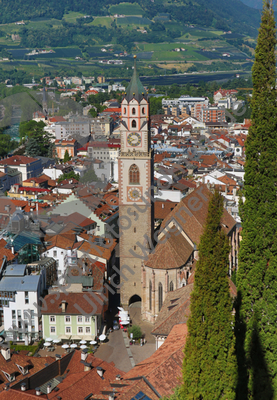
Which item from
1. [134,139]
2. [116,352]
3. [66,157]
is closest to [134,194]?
[134,139]

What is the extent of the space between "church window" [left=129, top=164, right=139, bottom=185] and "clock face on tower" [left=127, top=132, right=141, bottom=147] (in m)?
1.36

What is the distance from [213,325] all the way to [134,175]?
78.2 ft

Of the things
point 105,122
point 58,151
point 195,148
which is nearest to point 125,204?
point 195,148

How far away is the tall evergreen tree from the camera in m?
13.4

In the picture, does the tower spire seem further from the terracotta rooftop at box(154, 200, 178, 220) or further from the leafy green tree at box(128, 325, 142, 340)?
the terracotta rooftop at box(154, 200, 178, 220)

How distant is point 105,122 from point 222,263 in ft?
388

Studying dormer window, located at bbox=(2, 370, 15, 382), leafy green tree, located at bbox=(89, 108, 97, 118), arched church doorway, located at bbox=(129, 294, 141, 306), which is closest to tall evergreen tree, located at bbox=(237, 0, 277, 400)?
dormer window, located at bbox=(2, 370, 15, 382)

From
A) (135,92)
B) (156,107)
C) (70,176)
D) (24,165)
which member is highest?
(135,92)

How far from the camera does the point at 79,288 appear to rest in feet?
116

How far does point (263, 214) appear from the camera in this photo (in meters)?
13.5

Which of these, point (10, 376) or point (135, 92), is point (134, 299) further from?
point (10, 376)

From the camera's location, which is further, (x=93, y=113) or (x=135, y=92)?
(x=93, y=113)

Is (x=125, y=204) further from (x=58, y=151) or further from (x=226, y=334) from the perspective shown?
(x=58, y=151)

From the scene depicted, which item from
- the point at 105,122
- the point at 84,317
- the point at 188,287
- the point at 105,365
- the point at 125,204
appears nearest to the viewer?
Result: the point at 105,365
